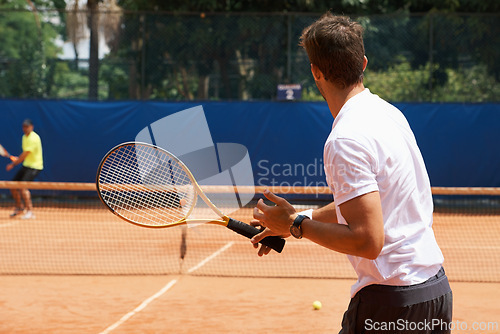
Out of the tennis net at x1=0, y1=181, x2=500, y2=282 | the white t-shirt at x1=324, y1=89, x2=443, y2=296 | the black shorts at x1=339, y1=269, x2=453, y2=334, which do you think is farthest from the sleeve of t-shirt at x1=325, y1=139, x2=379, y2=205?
the tennis net at x1=0, y1=181, x2=500, y2=282

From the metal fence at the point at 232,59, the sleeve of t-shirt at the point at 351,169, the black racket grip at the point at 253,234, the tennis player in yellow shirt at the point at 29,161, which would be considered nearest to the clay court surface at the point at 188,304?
the black racket grip at the point at 253,234

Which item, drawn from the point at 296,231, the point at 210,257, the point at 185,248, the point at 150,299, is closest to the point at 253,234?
the point at 296,231

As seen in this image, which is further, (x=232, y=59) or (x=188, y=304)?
(x=232, y=59)

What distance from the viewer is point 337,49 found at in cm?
186

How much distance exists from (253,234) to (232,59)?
1028 cm

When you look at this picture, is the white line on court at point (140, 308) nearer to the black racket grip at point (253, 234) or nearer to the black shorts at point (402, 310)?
the black racket grip at point (253, 234)

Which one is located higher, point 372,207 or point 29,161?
point 372,207

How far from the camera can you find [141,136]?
42.3 feet

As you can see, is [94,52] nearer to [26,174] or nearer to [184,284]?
[26,174]

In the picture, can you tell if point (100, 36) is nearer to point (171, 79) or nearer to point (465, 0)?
point (171, 79)

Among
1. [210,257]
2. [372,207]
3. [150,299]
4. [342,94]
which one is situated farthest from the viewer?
[210,257]

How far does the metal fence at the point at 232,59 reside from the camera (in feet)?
40.3

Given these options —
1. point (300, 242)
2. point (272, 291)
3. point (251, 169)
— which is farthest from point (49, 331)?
point (251, 169)

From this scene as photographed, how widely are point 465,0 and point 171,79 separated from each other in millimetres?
6844
